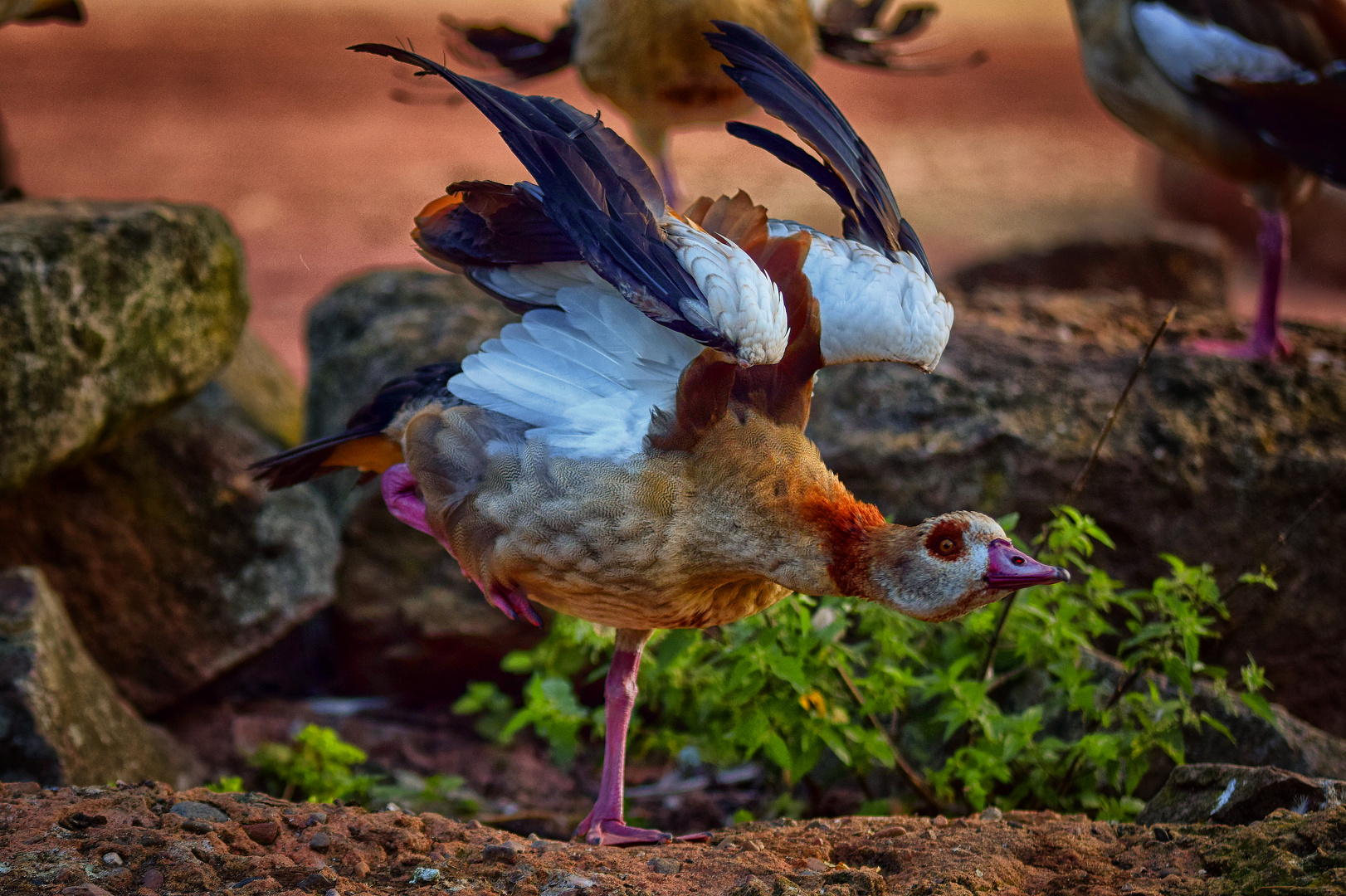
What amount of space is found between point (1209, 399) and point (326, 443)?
2.80 meters

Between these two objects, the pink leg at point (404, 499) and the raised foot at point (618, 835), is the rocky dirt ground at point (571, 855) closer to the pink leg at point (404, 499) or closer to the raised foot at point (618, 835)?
the raised foot at point (618, 835)

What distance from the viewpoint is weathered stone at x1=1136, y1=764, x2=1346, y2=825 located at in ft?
8.07

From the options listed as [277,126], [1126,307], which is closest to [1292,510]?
[1126,307]

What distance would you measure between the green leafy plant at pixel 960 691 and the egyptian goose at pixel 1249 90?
1.66 m

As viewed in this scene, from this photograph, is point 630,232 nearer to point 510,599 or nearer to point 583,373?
point 583,373

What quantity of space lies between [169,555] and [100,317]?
89cm

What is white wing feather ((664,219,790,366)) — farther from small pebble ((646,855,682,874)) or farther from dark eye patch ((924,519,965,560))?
small pebble ((646,855,682,874))

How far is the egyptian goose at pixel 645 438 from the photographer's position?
2238mm

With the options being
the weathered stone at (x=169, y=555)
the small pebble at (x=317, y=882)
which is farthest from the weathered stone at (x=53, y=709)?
the small pebble at (x=317, y=882)

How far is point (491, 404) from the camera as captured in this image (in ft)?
8.29

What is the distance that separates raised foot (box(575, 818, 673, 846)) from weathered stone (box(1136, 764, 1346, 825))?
101 cm

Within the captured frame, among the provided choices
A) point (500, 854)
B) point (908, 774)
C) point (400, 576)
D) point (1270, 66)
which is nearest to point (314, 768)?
point (400, 576)

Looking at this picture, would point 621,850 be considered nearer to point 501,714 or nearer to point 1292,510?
point 501,714

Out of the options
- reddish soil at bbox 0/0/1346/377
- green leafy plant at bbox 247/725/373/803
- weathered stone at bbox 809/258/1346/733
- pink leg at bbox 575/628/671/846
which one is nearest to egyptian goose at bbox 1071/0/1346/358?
weathered stone at bbox 809/258/1346/733
